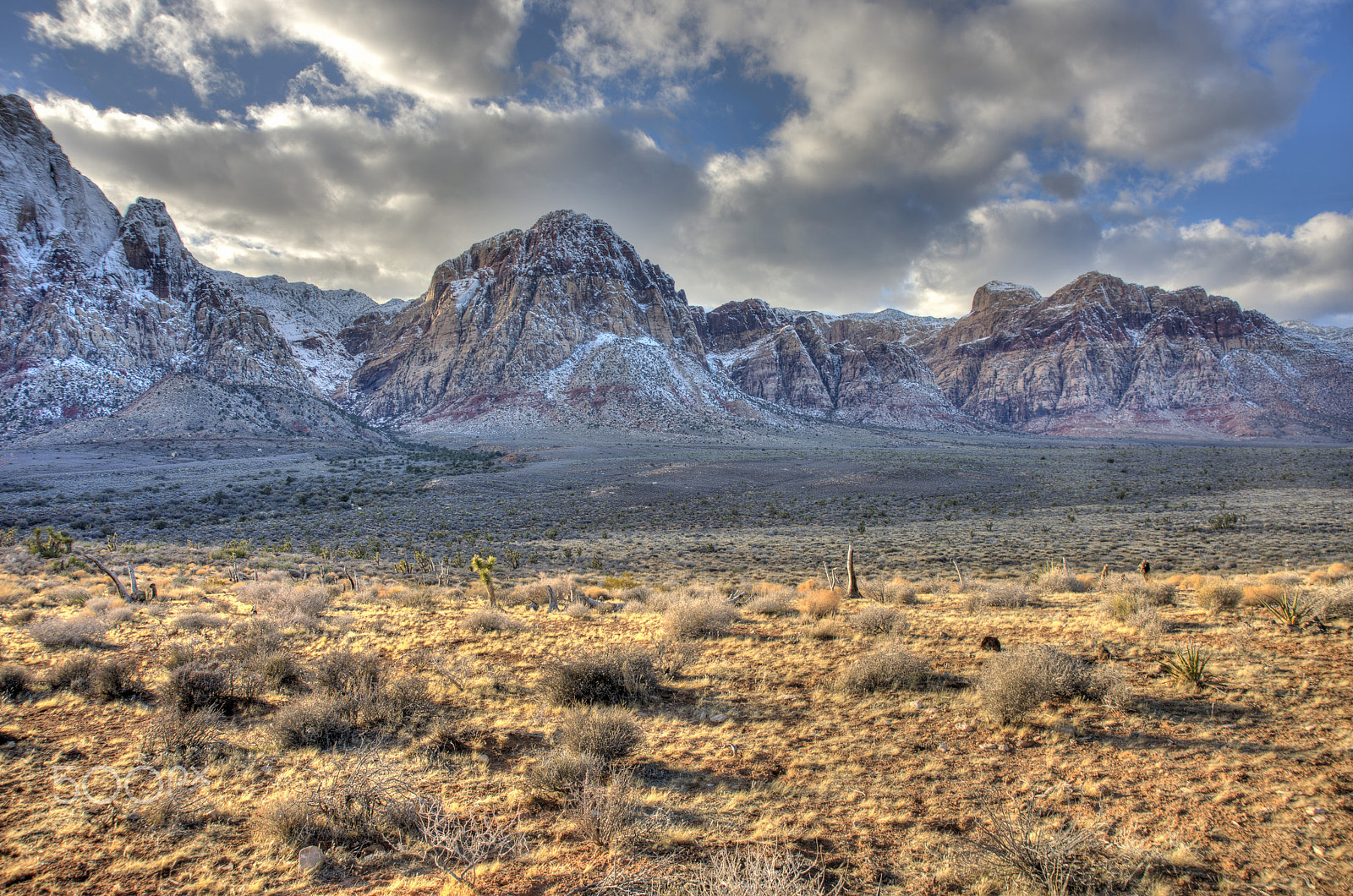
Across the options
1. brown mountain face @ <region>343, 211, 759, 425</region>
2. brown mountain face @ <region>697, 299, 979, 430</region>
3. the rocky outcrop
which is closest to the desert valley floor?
brown mountain face @ <region>343, 211, 759, 425</region>

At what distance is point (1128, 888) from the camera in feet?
11.0

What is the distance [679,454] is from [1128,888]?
206ft

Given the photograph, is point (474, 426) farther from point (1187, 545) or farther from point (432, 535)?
point (1187, 545)

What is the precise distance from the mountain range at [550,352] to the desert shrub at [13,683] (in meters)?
83.6

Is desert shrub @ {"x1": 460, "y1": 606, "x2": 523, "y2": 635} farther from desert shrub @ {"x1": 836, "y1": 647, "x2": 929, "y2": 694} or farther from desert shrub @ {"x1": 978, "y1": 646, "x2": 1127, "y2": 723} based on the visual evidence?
desert shrub @ {"x1": 978, "y1": 646, "x2": 1127, "y2": 723}

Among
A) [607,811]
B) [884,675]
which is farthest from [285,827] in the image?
[884,675]

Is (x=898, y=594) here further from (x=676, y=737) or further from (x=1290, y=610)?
(x=676, y=737)

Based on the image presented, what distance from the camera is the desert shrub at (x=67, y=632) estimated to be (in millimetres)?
8375

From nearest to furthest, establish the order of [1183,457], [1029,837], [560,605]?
1. [1029,837]
2. [560,605]
3. [1183,457]

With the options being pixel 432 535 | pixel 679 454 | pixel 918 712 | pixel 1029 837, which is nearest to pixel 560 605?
pixel 918 712

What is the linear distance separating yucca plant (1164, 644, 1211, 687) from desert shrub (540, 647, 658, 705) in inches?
236

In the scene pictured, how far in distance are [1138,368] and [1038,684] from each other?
18259cm

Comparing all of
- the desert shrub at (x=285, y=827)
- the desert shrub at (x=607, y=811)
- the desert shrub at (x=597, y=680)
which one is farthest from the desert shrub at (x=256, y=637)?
the desert shrub at (x=607, y=811)

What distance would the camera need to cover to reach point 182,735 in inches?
216
